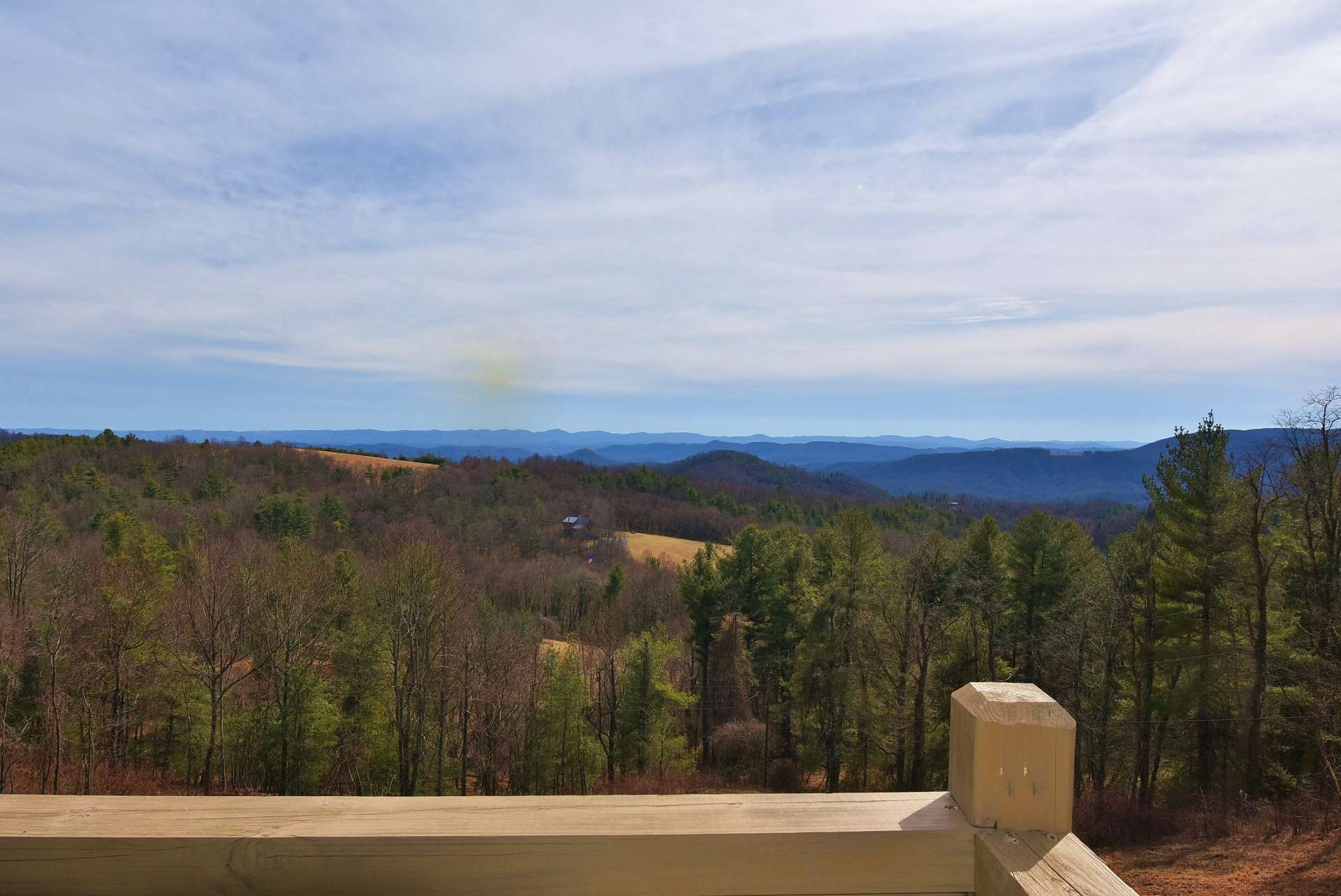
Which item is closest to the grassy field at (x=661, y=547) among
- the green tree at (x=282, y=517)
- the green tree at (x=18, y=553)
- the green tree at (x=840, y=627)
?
the green tree at (x=282, y=517)

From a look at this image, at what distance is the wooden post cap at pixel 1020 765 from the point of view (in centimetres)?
141

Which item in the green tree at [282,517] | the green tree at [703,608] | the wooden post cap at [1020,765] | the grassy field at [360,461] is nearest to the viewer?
the wooden post cap at [1020,765]

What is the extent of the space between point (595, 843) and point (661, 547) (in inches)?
3107

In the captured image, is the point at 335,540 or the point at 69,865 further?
the point at 335,540

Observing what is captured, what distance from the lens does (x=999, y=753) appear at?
1431 millimetres

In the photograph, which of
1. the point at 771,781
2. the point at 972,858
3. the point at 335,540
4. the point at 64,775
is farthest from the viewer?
the point at 335,540

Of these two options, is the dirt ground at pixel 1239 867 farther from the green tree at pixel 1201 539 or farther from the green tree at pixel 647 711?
the green tree at pixel 647 711

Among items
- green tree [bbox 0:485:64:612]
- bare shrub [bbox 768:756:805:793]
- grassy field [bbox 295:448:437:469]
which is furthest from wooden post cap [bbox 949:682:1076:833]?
grassy field [bbox 295:448:437:469]

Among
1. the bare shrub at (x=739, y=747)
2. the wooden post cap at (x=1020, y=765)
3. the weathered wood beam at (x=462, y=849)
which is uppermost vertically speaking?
the wooden post cap at (x=1020, y=765)

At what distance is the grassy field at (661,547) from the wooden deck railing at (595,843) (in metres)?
66.6

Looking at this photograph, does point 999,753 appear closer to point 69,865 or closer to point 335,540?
point 69,865

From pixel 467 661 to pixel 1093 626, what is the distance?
1880 centimetres

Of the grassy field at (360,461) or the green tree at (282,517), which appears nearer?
the green tree at (282,517)

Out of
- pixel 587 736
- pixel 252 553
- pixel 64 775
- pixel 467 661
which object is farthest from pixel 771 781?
pixel 252 553
